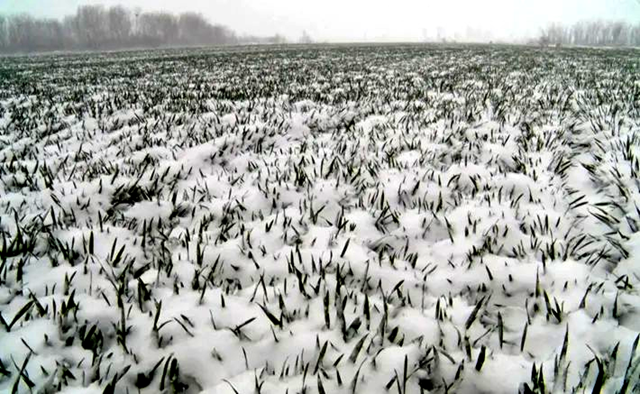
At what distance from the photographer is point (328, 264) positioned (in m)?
1.95

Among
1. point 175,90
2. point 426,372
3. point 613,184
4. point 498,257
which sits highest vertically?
point 175,90

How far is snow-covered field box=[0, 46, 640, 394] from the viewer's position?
4.37 ft

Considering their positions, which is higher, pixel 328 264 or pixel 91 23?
pixel 91 23

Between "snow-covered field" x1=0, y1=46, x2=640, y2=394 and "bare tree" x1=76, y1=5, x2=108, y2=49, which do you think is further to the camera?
"bare tree" x1=76, y1=5, x2=108, y2=49

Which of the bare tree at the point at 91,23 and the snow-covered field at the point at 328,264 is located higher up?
the bare tree at the point at 91,23

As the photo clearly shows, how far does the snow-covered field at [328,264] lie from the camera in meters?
1.33

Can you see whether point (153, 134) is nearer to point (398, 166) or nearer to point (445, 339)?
point (398, 166)

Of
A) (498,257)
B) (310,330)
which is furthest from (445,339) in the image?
(498,257)

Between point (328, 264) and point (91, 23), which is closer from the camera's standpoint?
point (328, 264)

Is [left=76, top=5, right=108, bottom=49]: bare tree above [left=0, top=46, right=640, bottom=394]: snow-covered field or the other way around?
above

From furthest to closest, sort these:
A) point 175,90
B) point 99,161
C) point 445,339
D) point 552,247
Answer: point 175,90 → point 99,161 → point 552,247 → point 445,339

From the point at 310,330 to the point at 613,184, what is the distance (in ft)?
8.73

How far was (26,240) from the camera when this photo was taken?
2135 mm

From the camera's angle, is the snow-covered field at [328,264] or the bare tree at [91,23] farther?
the bare tree at [91,23]
